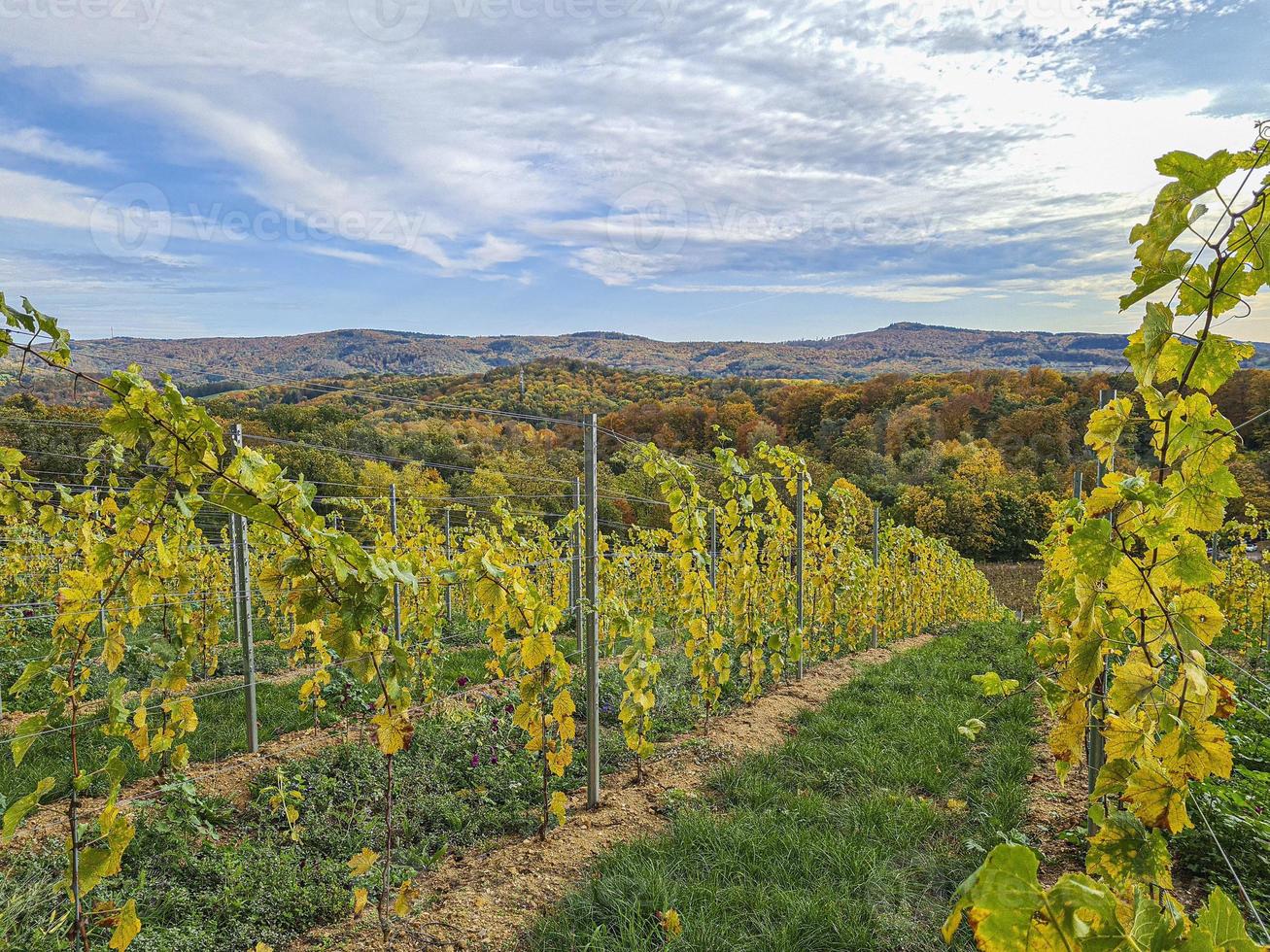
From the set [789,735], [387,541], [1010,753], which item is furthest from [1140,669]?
[387,541]

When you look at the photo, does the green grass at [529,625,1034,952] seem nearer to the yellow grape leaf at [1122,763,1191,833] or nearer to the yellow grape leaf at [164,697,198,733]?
the yellow grape leaf at [164,697,198,733]

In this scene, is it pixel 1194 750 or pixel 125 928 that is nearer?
pixel 1194 750

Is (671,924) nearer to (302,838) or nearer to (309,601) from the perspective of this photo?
(309,601)

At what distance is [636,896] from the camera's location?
3.01 m

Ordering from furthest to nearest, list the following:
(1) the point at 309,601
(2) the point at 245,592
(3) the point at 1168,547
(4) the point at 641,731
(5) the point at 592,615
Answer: (2) the point at 245,592 < (4) the point at 641,731 < (5) the point at 592,615 < (1) the point at 309,601 < (3) the point at 1168,547

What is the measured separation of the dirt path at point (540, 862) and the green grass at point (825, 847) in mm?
192

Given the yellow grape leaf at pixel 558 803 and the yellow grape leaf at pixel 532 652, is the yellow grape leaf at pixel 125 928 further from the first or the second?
the yellow grape leaf at pixel 558 803

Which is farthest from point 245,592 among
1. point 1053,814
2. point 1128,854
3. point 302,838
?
point 1053,814

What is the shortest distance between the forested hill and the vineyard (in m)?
19.8

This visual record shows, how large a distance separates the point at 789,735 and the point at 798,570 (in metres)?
2.11

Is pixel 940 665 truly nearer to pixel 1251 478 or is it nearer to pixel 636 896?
pixel 636 896

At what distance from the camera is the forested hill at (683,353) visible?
33469mm

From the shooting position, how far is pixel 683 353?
67.9 m

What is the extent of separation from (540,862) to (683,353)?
66116 mm
